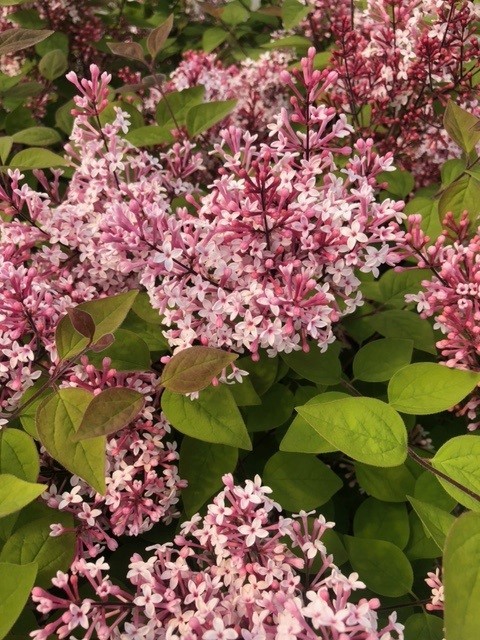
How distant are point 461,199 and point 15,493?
2.95ft

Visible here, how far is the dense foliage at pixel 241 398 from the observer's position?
2.60 ft

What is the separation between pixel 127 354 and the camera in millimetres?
982

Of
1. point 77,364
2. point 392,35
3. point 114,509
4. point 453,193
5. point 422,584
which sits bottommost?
point 422,584

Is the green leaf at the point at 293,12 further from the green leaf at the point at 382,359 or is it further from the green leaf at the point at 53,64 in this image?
the green leaf at the point at 382,359

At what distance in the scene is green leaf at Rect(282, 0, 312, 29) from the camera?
1.77 metres

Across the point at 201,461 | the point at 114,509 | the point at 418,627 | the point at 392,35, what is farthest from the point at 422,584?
the point at 392,35

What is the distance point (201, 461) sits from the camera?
0.99 meters

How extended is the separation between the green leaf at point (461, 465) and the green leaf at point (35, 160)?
95 cm

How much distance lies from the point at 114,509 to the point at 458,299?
625mm

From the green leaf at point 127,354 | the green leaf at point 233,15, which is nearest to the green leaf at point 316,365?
the green leaf at point 127,354

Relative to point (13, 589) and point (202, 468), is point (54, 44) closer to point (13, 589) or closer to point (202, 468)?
point (202, 468)

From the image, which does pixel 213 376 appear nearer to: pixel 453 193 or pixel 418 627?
pixel 418 627

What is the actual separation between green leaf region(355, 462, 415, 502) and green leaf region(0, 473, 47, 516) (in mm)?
495

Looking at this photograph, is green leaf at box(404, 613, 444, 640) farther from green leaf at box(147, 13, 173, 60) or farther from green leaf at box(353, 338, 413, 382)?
green leaf at box(147, 13, 173, 60)
